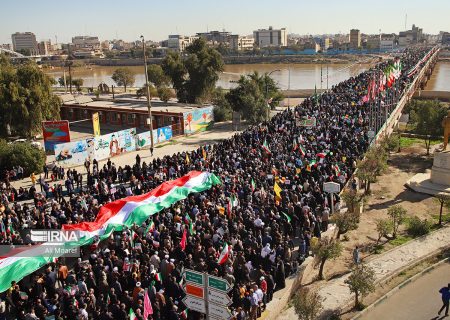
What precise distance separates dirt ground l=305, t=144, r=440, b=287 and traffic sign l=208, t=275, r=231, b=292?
8298 mm

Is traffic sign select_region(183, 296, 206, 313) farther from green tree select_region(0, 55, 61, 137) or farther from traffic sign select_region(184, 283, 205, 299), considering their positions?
green tree select_region(0, 55, 61, 137)

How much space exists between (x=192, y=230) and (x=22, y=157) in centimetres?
1555

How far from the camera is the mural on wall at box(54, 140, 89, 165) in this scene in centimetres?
2850

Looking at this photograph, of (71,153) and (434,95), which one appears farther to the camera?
(434,95)

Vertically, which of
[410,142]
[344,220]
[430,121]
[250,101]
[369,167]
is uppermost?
[250,101]

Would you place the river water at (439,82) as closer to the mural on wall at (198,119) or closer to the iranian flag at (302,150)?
the mural on wall at (198,119)

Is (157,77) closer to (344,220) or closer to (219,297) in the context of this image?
(344,220)

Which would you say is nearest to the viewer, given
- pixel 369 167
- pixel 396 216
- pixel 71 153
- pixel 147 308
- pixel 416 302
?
pixel 147 308

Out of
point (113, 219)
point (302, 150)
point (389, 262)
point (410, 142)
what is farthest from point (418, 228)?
point (410, 142)

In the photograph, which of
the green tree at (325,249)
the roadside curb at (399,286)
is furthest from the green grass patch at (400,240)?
the green tree at (325,249)

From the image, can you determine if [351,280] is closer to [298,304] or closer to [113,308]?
[298,304]

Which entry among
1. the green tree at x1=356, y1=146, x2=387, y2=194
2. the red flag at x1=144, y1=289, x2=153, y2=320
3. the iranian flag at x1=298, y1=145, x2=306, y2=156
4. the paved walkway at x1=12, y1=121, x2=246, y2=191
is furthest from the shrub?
the paved walkway at x1=12, y1=121, x2=246, y2=191

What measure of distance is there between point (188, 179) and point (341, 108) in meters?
22.0

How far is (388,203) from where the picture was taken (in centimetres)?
2222
